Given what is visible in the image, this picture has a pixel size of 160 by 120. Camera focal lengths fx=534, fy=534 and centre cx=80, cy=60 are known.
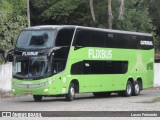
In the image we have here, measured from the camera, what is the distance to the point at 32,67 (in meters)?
27.2

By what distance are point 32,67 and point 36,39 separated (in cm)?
148

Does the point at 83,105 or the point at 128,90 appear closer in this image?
the point at 83,105

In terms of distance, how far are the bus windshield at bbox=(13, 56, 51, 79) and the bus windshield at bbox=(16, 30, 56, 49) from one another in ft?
2.12

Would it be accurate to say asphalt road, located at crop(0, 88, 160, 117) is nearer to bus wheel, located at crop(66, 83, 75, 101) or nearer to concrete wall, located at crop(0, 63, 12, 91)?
bus wheel, located at crop(66, 83, 75, 101)

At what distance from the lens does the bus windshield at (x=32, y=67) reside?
88.5 ft

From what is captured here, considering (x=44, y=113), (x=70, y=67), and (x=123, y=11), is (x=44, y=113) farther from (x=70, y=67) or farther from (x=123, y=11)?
(x=123, y=11)

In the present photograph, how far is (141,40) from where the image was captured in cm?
3597

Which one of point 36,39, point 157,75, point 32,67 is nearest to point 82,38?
point 36,39

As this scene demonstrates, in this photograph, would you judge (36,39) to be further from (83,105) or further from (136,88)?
(136,88)

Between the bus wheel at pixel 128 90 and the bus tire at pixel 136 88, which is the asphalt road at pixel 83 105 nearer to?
the bus wheel at pixel 128 90

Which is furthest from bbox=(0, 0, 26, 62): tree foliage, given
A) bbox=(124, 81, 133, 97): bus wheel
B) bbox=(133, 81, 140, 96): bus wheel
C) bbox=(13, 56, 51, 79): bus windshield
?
bbox=(13, 56, 51, 79): bus windshield

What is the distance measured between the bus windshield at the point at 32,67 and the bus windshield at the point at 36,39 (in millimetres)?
646

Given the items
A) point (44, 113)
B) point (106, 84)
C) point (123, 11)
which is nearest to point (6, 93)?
point (106, 84)

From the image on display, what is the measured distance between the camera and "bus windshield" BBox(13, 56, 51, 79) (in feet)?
88.5
